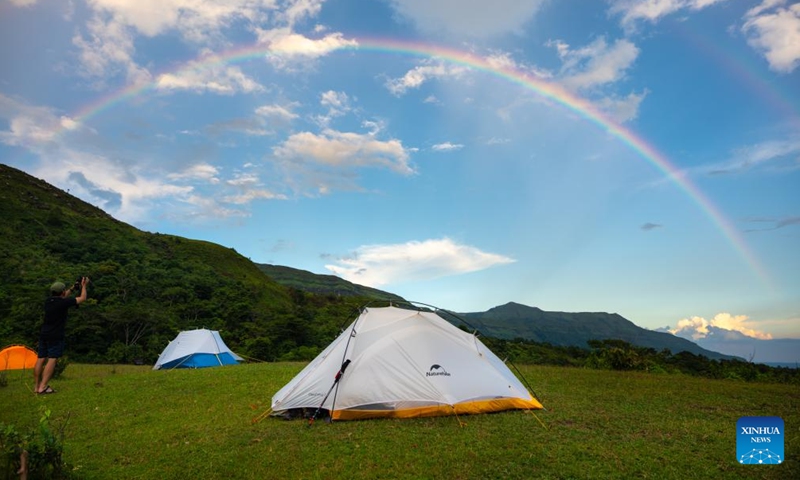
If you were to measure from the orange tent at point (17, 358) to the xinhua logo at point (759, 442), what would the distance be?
2439cm

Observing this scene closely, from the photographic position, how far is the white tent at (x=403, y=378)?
8922mm

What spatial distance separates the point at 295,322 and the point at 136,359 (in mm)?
12584

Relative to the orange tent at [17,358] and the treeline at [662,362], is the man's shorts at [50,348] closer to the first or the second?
the orange tent at [17,358]

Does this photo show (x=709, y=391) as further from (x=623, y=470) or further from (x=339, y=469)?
(x=339, y=469)

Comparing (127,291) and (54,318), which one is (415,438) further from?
(127,291)

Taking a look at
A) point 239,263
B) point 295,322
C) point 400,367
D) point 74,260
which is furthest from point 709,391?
point 239,263

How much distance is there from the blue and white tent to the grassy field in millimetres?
8326

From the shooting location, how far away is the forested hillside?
107ft

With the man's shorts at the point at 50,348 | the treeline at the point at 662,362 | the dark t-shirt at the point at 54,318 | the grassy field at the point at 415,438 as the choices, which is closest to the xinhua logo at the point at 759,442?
the grassy field at the point at 415,438

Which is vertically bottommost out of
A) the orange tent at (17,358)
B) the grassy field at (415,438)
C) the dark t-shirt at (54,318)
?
the orange tent at (17,358)

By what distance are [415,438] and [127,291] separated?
4535 cm

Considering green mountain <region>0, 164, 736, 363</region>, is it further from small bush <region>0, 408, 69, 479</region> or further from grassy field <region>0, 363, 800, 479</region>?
small bush <region>0, 408, 69, 479</region>

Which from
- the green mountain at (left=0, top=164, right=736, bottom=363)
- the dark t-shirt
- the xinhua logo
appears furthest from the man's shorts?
the xinhua logo

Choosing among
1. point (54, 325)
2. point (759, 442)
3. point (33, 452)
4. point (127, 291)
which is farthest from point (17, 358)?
point (127, 291)
